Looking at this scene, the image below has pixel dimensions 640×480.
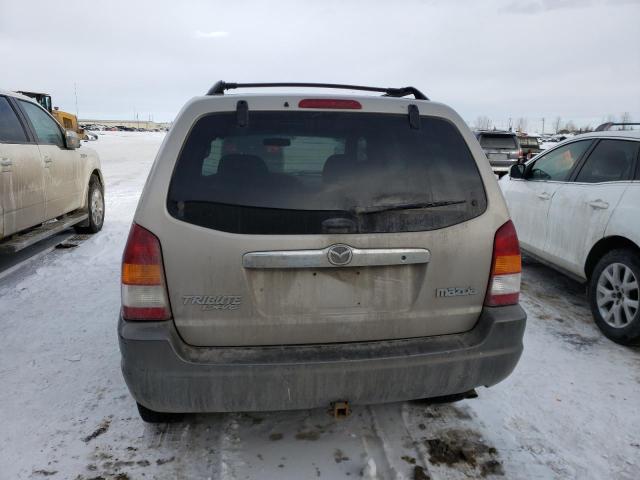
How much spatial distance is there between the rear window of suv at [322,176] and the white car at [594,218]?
7.76 feet

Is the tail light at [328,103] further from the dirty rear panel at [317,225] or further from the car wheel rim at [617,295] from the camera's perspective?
the car wheel rim at [617,295]

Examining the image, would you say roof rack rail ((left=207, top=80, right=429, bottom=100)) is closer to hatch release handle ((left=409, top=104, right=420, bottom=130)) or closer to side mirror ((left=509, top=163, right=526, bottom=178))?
hatch release handle ((left=409, top=104, right=420, bottom=130))

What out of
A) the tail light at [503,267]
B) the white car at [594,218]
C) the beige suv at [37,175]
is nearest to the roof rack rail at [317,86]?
the tail light at [503,267]

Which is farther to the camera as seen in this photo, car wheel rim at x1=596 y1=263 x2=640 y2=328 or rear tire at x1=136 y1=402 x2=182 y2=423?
car wheel rim at x1=596 y1=263 x2=640 y2=328

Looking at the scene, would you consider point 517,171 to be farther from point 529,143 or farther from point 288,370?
point 529,143

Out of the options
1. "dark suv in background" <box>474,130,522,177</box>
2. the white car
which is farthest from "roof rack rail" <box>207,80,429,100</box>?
"dark suv in background" <box>474,130,522,177</box>

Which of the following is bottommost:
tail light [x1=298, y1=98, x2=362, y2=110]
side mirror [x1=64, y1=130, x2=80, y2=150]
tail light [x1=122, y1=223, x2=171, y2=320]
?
tail light [x1=122, y1=223, x2=171, y2=320]

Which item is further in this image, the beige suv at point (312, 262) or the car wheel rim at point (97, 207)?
the car wheel rim at point (97, 207)

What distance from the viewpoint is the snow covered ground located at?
8.21 ft

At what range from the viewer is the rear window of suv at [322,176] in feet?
7.29

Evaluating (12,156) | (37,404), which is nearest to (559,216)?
(37,404)

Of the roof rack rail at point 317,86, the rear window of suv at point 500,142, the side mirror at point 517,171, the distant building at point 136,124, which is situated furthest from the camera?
the distant building at point 136,124

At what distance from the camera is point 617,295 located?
13.6ft

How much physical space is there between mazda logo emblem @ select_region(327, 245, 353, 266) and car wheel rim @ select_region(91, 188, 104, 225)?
661 cm
